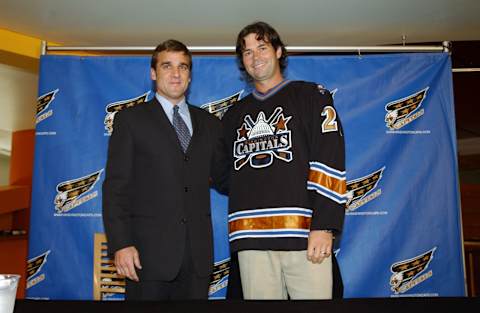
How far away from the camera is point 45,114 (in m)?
2.79

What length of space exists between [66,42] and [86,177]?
1302mm

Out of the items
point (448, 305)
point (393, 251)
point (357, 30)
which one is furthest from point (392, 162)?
point (448, 305)

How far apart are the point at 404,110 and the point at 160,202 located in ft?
5.51

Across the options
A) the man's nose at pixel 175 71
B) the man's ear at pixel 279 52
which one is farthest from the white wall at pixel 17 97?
the man's ear at pixel 279 52

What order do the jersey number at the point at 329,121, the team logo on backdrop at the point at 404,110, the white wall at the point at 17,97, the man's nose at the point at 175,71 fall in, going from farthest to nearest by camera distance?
the white wall at the point at 17,97, the team logo on backdrop at the point at 404,110, the man's nose at the point at 175,71, the jersey number at the point at 329,121

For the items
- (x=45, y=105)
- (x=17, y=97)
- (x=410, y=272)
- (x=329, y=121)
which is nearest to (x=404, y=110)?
(x=410, y=272)

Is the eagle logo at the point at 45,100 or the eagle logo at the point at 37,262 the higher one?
the eagle logo at the point at 45,100

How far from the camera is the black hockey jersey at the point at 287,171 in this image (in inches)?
67.9

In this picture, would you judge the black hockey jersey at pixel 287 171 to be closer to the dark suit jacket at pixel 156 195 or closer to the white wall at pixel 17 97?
the dark suit jacket at pixel 156 195

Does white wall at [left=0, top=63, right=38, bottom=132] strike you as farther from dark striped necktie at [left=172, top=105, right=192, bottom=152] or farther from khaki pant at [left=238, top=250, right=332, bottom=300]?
khaki pant at [left=238, top=250, right=332, bottom=300]

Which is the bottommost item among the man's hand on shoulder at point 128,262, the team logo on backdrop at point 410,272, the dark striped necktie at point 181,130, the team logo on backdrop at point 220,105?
the team logo on backdrop at point 410,272

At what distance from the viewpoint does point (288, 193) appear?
176cm

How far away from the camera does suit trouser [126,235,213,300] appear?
1701 millimetres

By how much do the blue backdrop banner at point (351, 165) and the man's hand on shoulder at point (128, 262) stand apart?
1.11 meters
